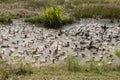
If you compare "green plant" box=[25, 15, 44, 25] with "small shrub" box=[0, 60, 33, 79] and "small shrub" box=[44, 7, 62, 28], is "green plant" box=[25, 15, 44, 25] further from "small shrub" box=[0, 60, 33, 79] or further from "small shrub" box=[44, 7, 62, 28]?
"small shrub" box=[0, 60, 33, 79]

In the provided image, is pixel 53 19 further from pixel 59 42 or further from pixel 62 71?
pixel 62 71

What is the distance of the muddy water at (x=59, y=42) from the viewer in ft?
48.4

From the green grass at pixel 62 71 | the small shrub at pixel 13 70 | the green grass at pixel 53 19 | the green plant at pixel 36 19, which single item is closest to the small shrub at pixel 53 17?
the green grass at pixel 53 19

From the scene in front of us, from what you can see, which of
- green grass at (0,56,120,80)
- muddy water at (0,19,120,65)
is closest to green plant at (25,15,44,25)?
muddy water at (0,19,120,65)

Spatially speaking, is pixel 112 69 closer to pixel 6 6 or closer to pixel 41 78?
pixel 41 78

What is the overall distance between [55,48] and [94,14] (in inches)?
294

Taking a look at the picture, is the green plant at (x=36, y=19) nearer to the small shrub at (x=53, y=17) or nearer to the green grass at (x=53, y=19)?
the green grass at (x=53, y=19)

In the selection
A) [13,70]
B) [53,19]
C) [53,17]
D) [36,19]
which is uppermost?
[13,70]

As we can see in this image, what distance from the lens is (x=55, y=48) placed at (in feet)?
51.9

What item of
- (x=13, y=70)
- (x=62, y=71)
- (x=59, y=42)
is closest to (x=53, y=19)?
(x=59, y=42)

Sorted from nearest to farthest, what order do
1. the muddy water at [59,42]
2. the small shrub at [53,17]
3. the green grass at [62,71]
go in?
1. the green grass at [62,71]
2. the muddy water at [59,42]
3. the small shrub at [53,17]

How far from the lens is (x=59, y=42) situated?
54.9 feet

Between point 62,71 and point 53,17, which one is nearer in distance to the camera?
point 62,71

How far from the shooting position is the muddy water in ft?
48.4
